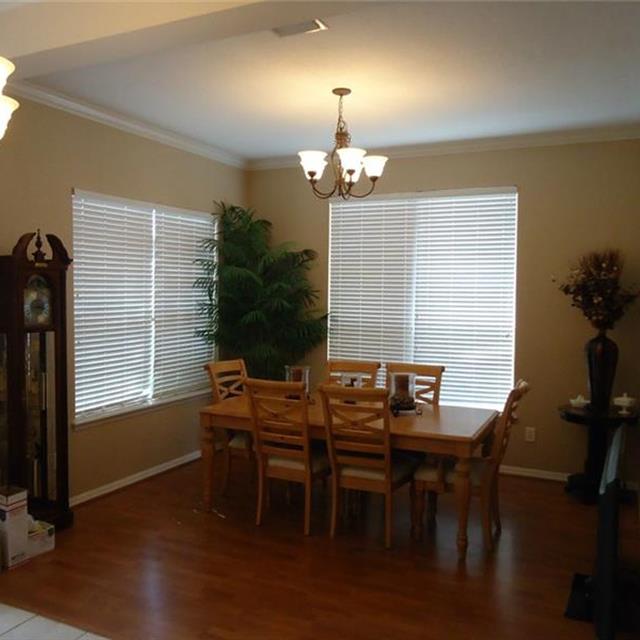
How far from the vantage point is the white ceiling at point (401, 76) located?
2.80 metres

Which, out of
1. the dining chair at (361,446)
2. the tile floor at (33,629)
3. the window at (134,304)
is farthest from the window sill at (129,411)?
the dining chair at (361,446)

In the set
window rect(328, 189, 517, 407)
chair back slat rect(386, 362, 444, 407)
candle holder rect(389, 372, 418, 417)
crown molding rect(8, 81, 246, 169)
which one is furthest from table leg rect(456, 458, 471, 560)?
crown molding rect(8, 81, 246, 169)

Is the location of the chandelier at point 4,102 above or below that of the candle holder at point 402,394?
above

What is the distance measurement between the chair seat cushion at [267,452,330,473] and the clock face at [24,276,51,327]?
1.59m

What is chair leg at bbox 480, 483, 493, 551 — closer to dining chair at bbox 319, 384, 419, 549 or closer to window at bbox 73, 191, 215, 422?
dining chair at bbox 319, 384, 419, 549

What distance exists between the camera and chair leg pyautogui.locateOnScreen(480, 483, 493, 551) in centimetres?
349

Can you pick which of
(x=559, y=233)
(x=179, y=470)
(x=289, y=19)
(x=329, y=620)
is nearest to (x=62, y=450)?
(x=179, y=470)

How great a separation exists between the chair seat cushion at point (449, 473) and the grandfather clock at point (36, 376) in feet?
7.05

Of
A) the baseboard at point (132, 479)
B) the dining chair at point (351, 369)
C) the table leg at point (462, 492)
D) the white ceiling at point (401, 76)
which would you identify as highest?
the white ceiling at point (401, 76)

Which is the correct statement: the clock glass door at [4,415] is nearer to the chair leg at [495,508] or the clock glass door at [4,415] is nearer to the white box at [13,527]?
the white box at [13,527]

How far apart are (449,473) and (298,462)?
0.91 meters

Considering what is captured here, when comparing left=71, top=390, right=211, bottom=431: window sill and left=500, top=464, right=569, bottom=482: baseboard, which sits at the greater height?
left=71, top=390, right=211, bottom=431: window sill

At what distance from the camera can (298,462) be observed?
3777 millimetres

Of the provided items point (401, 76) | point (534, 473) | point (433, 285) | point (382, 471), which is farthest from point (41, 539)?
point (534, 473)
